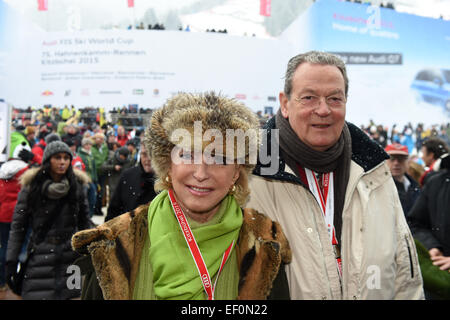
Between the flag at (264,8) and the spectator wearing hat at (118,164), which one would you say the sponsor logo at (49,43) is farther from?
the flag at (264,8)

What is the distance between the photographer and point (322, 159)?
70.1 inches

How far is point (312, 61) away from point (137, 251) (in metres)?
1.12

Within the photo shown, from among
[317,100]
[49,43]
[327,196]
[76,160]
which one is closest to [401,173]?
[327,196]

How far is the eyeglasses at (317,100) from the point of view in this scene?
176cm

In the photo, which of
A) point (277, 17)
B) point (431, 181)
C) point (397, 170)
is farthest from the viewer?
point (277, 17)

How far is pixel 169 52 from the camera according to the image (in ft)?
42.4

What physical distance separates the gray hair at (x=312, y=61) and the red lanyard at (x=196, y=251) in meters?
0.78

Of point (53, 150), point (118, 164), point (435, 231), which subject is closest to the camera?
point (435, 231)

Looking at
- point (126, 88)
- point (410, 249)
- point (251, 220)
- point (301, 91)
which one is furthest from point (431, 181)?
point (126, 88)

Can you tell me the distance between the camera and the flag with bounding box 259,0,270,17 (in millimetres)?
16625

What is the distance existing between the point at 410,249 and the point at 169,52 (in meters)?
12.1

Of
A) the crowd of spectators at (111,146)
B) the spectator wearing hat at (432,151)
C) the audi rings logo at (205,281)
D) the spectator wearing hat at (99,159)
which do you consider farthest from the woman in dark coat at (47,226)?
the spectator wearing hat at (99,159)

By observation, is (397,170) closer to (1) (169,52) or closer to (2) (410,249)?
(2) (410,249)

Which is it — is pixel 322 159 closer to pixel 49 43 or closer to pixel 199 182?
pixel 199 182
